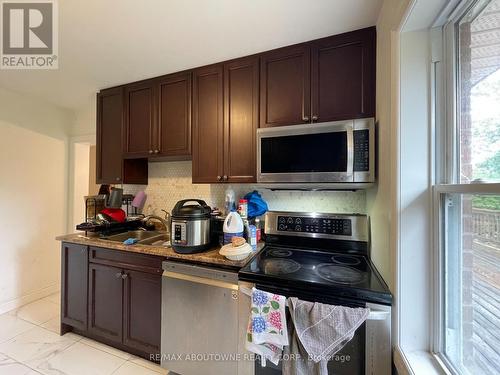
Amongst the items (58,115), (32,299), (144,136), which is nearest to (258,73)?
(144,136)

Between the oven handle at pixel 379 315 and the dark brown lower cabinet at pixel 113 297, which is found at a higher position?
the oven handle at pixel 379 315

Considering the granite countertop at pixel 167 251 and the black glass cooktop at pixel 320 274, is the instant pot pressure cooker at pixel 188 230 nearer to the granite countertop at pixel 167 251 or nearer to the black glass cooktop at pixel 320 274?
the granite countertop at pixel 167 251

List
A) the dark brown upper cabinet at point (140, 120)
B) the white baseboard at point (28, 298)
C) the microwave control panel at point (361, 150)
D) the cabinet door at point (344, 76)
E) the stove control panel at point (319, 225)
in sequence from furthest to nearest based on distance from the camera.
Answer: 1. the white baseboard at point (28, 298)
2. the dark brown upper cabinet at point (140, 120)
3. the stove control panel at point (319, 225)
4. the cabinet door at point (344, 76)
5. the microwave control panel at point (361, 150)

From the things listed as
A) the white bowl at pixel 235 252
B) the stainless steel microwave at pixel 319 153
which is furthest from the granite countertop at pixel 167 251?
the stainless steel microwave at pixel 319 153

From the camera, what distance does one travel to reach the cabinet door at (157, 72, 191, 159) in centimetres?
180

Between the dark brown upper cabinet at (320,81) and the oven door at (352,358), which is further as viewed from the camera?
the dark brown upper cabinet at (320,81)

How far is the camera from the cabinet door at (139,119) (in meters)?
1.94

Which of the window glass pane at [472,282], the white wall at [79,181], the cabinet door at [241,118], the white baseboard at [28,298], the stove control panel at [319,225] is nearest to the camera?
the window glass pane at [472,282]

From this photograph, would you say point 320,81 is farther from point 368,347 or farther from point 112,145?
point 112,145

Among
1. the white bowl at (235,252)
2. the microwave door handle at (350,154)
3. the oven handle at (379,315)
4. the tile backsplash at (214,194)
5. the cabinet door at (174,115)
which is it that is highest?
the cabinet door at (174,115)

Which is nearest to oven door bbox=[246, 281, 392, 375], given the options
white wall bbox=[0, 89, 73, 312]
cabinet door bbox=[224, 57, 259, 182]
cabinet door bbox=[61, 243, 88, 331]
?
cabinet door bbox=[224, 57, 259, 182]

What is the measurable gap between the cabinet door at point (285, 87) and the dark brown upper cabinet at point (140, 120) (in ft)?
3.42


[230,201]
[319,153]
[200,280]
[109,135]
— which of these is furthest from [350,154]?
[109,135]

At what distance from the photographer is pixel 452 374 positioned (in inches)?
29.1
